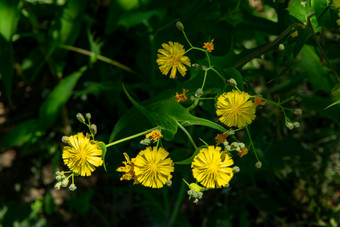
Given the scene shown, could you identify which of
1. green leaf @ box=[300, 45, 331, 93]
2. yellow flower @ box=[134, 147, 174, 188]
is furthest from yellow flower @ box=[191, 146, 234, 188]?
green leaf @ box=[300, 45, 331, 93]

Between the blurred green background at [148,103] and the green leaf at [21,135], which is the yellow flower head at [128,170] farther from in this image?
the green leaf at [21,135]

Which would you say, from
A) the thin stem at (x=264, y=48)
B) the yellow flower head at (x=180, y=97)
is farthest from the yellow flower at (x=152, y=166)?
the thin stem at (x=264, y=48)

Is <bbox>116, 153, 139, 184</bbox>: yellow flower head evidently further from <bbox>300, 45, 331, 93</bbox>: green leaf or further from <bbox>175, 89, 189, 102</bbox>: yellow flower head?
<bbox>300, 45, 331, 93</bbox>: green leaf

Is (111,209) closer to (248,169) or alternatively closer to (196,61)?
(248,169)

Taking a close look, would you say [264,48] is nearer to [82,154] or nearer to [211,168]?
[211,168]

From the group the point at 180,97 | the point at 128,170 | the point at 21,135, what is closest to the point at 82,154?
the point at 128,170
